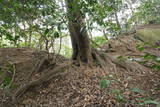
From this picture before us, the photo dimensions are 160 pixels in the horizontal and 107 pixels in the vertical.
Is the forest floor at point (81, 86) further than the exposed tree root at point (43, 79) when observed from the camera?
No

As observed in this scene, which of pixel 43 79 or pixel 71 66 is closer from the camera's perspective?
pixel 43 79

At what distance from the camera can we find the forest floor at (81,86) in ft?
7.88

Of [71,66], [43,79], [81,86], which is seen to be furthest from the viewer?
[71,66]

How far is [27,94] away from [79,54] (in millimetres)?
1836

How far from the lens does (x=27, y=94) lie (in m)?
2.98

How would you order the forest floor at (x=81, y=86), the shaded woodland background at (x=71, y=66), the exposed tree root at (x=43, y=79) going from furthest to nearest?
1. the exposed tree root at (x=43, y=79)
2. the forest floor at (x=81, y=86)
3. the shaded woodland background at (x=71, y=66)

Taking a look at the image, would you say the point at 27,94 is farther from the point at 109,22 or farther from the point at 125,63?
the point at 125,63

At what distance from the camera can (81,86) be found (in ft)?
10.0

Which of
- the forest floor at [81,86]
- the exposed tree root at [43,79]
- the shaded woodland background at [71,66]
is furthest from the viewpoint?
the exposed tree root at [43,79]

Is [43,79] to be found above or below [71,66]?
below

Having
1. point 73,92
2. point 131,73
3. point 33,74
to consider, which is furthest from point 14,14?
point 131,73

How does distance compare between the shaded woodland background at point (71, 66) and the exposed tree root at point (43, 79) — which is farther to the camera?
the exposed tree root at point (43, 79)

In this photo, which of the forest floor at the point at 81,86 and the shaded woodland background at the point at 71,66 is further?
the forest floor at the point at 81,86

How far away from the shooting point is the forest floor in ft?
7.88
